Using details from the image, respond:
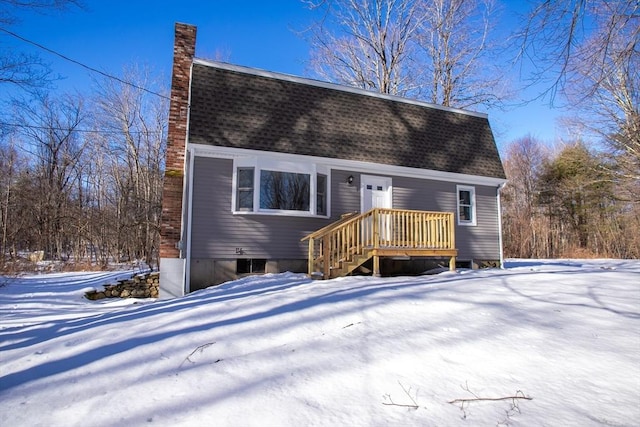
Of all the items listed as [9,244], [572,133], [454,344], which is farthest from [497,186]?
[9,244]

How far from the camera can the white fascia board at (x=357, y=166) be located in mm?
9195

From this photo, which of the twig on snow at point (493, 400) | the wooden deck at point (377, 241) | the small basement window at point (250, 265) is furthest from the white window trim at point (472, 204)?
the twig on snow at point (493, 400)

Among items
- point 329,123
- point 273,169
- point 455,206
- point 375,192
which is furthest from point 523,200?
point 273,169

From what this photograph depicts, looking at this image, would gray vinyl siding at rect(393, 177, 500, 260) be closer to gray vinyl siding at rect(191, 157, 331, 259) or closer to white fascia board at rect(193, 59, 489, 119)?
white fascia board at rect(193, 59, 489, 119)

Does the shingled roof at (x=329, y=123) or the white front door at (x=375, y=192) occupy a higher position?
the shingled roof at (x=329, y=123)

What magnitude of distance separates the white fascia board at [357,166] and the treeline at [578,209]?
12.5 meters

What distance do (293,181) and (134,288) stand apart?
16.9 feet

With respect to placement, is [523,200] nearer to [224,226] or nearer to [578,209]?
[578,209]

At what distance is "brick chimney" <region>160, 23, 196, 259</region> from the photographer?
903 centimetres

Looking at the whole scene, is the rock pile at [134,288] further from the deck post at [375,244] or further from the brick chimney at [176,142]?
the deck post at [375,244]

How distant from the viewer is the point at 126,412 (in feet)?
8.22

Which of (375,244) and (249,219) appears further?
(249,219)

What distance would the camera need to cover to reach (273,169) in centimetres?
963

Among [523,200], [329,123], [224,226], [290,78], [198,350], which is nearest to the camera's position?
[198,350]
